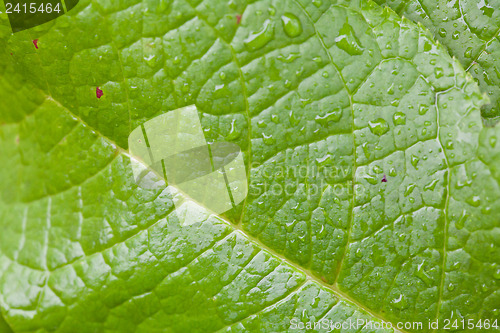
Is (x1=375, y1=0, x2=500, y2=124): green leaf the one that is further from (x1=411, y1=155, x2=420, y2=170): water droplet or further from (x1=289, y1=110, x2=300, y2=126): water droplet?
(x1=289, y1=110, x2=300, y2=126): water droplet

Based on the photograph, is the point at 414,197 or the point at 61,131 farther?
the point at 61,131

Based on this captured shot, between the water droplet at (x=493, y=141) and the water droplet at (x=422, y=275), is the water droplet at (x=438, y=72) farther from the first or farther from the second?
the water droplet at (x=422, y=275)

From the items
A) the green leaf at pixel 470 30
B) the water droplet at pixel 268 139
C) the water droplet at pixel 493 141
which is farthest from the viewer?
the green leaf at pixel 470 30

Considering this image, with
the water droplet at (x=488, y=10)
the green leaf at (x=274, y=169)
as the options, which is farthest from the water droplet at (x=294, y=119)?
the water droplet at (x=488, y=10)

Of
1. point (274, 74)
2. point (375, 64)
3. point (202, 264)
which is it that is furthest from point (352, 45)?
point (202, 264)

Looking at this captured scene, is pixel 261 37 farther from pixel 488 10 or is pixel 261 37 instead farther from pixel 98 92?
pixel 488 10

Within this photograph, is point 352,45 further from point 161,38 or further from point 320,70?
point 161,38

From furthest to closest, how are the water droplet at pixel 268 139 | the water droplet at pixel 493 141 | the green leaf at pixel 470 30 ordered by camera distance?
1. the green leaf at pixel 470 30
2. the water droplet at pixel 268 139
3. the water droplet at pixel 493 141

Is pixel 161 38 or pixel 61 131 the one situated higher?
pixel 161 38

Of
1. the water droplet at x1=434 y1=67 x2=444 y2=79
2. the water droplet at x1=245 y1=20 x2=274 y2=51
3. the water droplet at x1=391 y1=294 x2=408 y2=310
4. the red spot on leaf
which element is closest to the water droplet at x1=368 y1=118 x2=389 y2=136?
the water droplet at x1=434 y1=67 x2=444 y2=79
